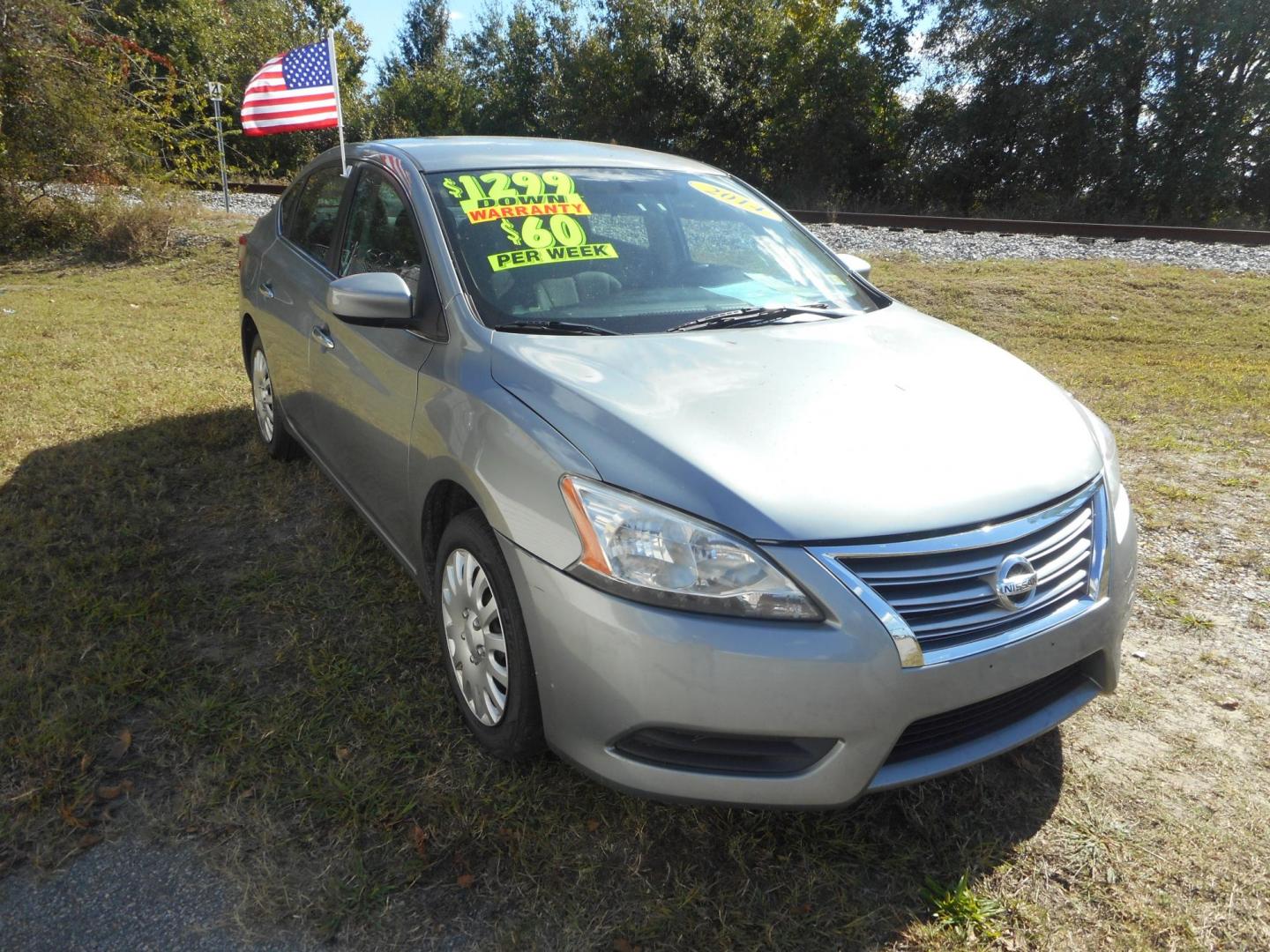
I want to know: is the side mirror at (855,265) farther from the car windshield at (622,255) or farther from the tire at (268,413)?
the tire at (268,413)

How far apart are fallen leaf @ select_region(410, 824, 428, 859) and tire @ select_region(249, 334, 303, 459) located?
2648 mm

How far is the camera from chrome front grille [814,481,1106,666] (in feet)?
6.50

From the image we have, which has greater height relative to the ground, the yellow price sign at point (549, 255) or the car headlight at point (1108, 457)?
the yellow price sign at point (549, 255)

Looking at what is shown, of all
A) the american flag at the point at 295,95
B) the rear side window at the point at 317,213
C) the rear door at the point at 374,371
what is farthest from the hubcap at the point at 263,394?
the american flag at the point at 295,95

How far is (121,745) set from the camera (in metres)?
2.71

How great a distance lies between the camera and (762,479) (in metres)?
2.09

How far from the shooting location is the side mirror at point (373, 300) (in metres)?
2.87

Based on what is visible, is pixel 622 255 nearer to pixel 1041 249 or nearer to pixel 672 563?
pixel 672 563

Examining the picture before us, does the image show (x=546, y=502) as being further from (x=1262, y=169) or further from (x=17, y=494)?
(x=1262, y=169)

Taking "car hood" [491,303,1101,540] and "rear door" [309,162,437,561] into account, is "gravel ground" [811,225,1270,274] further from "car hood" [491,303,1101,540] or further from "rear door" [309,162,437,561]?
"car hood" [491,303,1101,540]

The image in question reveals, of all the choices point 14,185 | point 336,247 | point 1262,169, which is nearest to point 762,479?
point 336,247

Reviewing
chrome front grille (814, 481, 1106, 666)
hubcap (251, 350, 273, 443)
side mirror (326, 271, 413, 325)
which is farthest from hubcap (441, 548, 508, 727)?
hubcap (251, 350, 273, 443)

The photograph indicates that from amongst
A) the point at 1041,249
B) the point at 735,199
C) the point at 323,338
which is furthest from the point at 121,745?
the point at 1041,249

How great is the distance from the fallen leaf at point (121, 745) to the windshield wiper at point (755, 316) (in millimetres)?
1989
